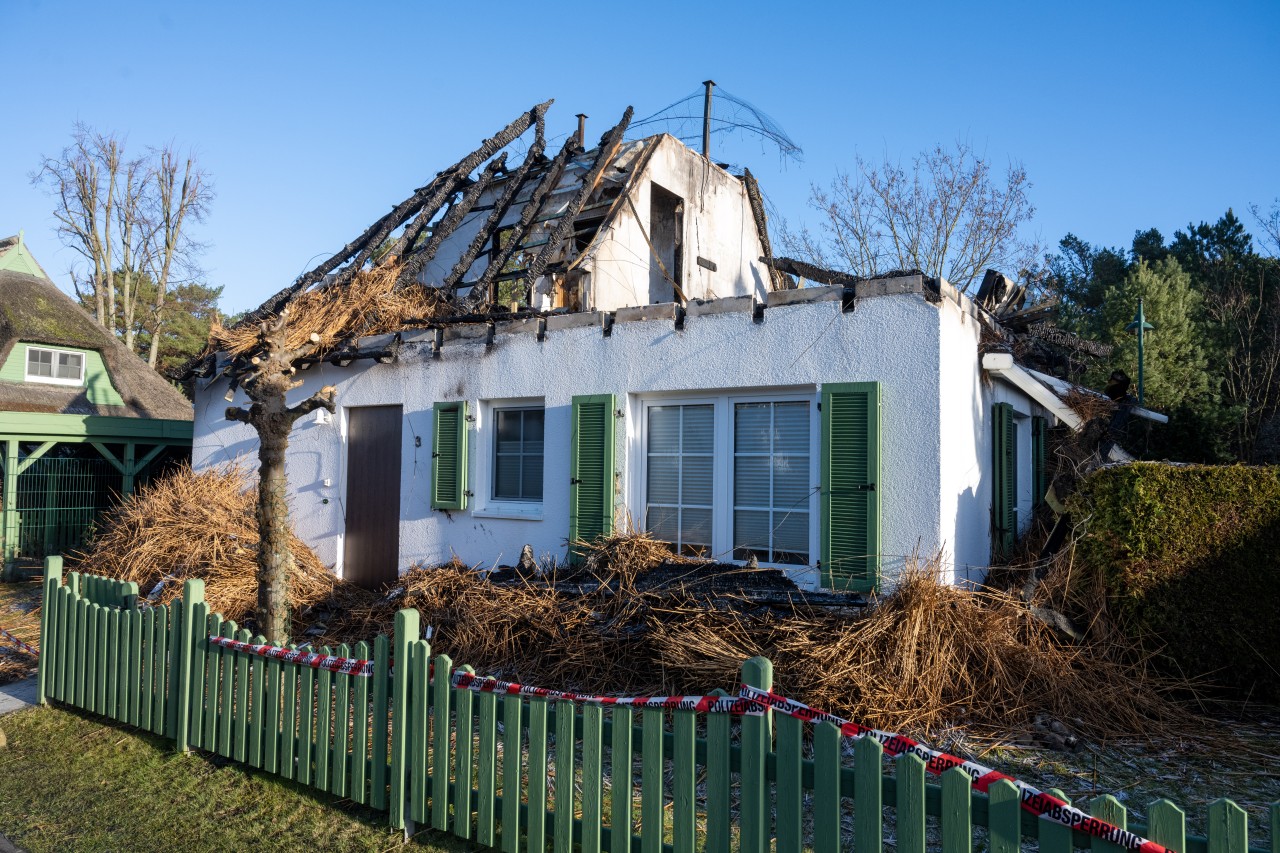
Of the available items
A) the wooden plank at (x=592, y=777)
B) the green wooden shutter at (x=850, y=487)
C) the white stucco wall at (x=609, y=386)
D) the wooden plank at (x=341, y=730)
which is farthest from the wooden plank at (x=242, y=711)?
the green wooden shutter at (x=850, y=487)

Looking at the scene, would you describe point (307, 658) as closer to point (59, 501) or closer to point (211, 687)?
point (211, 687)

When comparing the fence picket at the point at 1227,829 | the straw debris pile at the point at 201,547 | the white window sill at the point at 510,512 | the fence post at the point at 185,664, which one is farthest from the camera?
the straw debris pile at the point at 201,547

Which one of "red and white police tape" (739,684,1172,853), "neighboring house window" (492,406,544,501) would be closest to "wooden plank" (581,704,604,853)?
"red and white police tape" (739,684,1172,853)

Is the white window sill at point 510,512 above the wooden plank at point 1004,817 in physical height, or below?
above

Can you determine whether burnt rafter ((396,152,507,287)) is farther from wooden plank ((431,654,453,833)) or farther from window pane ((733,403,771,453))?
wooden plank ((431,654,453,833))

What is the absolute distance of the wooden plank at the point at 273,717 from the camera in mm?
4383

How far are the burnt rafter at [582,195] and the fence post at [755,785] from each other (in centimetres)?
726

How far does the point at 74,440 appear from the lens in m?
12.9

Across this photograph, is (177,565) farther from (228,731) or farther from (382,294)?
(228,731)

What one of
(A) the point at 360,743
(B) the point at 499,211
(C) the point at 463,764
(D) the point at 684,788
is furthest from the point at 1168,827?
(B) the point at 499,211

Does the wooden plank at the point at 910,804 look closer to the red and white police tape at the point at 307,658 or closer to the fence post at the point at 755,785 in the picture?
the fence post at the point at 755,785

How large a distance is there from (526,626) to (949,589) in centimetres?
313

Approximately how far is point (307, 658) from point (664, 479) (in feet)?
12.9

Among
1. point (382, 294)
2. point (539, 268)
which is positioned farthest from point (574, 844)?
point (382, 294)
